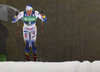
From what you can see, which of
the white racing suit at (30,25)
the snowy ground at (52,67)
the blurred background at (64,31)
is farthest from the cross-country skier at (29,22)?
the snowy ground at (52,67)

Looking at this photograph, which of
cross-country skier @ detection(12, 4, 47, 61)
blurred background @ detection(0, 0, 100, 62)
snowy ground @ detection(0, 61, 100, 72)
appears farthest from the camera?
blurred background @ detection(0, 0, 100, 62)

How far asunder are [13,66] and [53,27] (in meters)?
2.47

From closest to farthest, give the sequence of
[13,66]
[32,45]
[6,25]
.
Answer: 1. [13,66]
2. [32,45]
3. [6,25]

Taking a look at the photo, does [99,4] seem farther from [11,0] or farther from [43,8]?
[11,0]

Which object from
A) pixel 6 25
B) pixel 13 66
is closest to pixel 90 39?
pixel 6 25

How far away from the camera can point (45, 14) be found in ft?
9.30

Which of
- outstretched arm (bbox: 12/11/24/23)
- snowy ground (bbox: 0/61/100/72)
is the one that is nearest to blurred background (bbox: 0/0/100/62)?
outstretched arm (bbox: 12/11/24/23)

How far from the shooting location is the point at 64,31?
2908mm

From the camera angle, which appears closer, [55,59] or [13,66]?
[13,66]

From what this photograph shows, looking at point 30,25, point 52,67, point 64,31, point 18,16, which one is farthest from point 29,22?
point 52,67

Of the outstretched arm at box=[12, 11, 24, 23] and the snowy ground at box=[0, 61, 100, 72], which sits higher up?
the outstretched arm at box=[12, 11, 24, 23]

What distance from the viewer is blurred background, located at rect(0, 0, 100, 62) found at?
9.27 ft

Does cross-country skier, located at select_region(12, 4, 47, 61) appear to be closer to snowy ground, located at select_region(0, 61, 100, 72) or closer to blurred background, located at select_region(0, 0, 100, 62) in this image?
blurred background, located at select_region(0, 0, 100, 62)

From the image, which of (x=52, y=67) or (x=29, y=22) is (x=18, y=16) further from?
(x=52, y=67)
